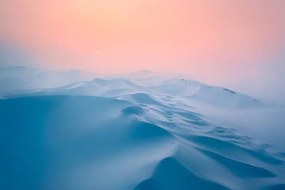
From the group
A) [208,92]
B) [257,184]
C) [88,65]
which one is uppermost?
[88,65]

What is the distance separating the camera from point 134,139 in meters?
4.37

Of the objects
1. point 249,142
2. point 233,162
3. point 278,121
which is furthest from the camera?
point 278,121

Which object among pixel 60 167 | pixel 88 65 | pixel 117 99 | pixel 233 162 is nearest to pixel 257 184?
pixel 233 162

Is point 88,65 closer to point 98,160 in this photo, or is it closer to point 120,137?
point 120,137

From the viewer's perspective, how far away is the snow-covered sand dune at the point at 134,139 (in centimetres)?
354

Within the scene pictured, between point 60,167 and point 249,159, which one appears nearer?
point 60,167

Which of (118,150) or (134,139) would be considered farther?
(134,139)

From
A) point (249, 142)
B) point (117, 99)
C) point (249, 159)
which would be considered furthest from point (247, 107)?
point (117, 99)

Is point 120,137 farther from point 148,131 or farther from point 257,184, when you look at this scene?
point 257,184

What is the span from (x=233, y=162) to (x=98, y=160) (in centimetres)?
200

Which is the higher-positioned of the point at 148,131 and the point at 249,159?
the point at 148,131

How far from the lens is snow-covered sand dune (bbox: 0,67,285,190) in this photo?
3.54 m

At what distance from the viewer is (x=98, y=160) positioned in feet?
12.8

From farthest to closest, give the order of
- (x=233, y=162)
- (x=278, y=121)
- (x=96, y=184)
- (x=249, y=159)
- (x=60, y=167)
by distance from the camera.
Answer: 1. (x=278, y=121)
2. (x=249, y=159)
3. (x=233, y=162)
4. (x=60, y=167)
5. (x=96, y=184)
